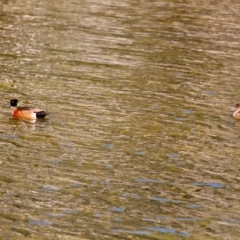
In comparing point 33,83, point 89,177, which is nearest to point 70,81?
point 33,83

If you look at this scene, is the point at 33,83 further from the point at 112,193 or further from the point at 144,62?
the point at 112,193

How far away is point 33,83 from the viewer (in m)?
25.1

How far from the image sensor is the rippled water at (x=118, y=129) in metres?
15.7

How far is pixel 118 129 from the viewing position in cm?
2127

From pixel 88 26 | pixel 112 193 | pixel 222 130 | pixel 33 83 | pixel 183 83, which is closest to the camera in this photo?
pixel 112 193

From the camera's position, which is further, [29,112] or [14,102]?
[14,102]

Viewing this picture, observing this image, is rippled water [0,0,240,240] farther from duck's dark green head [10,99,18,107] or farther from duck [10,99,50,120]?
duck's dark green head [10,99,18,107]

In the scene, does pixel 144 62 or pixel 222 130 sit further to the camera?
pixel 144 62

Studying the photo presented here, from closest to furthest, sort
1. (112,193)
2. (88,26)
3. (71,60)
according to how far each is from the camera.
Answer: (112,193), (71,60), (88,26)

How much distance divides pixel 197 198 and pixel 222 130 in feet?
17.8

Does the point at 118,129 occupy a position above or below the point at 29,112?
below

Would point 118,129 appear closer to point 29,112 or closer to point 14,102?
point 29,112

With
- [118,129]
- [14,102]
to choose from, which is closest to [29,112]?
[14,102]

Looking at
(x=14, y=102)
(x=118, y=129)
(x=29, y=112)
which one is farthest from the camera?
(x=14, y=102)
